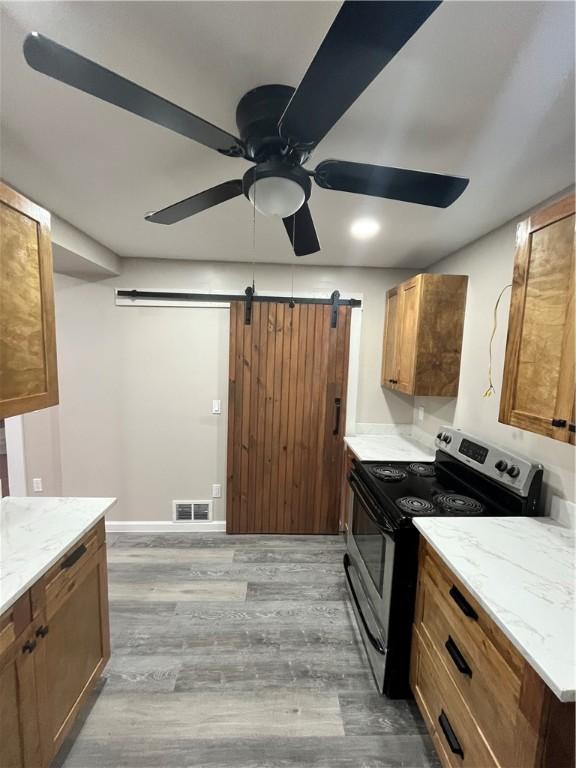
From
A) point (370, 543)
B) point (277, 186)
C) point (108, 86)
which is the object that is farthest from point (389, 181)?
point (370, 543)

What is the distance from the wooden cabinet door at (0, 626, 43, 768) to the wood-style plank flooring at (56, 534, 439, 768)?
399 mm

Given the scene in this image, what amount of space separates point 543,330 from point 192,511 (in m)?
2.97

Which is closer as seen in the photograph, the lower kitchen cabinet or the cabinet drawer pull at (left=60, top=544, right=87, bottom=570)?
the lower kitchen cabinet

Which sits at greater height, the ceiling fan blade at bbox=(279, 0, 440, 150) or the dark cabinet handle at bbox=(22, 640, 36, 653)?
the ceiling fan blade at bbox=(279, 0, 440, 150)

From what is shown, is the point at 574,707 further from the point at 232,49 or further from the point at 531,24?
the point at 232,49

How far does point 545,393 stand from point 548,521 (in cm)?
69

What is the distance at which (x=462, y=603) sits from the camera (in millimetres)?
1117

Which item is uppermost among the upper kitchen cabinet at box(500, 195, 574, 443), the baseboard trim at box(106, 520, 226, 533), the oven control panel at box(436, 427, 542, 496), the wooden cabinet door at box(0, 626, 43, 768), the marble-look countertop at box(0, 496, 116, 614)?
the upper kitchen cabinet at box(500, 195, 574, 443)

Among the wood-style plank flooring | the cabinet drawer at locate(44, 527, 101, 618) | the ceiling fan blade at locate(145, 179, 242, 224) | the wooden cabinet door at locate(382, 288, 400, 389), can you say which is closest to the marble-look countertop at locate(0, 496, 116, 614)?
the cabinet drawer at locate(44, 527, 101, 618)

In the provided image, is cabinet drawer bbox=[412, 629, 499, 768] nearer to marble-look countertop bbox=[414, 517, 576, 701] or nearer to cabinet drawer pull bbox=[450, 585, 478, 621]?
cabinet drawer pull bbox=[450, 585, 478, 621]

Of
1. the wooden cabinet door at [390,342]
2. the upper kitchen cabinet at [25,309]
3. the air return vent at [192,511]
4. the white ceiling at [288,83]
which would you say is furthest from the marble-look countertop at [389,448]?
the upper kitchen cabinet at [25,309]

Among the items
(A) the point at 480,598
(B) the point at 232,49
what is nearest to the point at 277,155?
(B) the point at 232,49

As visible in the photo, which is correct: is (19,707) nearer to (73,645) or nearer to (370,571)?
(73,645)

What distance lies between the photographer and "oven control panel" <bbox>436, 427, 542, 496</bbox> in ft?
5.03
